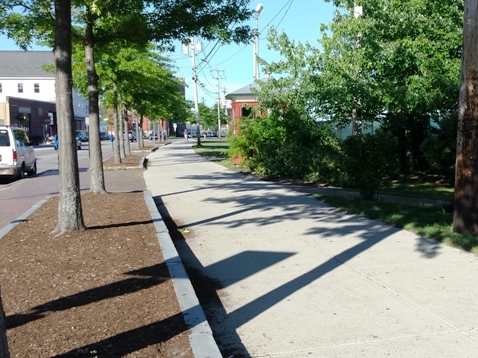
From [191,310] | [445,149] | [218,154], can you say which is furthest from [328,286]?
[218,154]

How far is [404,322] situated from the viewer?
A: 4.90 meters

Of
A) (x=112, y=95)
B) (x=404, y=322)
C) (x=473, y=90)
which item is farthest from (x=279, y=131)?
(x=404, y=322)

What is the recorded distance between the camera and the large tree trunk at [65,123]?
7.94 metres

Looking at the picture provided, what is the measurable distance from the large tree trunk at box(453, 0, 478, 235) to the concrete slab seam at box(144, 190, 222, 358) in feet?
14.0

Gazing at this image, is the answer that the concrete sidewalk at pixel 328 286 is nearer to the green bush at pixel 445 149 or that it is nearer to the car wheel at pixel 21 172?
the green bush at pixel 445 149

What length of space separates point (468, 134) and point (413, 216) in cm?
225

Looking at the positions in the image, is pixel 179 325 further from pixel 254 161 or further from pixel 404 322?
pixel 254 161

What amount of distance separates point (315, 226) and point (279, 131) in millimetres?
10363

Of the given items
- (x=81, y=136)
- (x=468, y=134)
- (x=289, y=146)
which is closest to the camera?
(x=468, y=134)

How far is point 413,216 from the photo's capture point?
9891mm

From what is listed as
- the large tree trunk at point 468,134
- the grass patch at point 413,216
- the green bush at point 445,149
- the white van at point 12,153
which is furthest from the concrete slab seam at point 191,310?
the white van at point 12,153

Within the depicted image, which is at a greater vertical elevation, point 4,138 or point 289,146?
point 4,138

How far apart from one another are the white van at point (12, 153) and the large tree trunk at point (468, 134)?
52.2 ft

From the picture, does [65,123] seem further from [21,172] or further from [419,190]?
[21,172]
